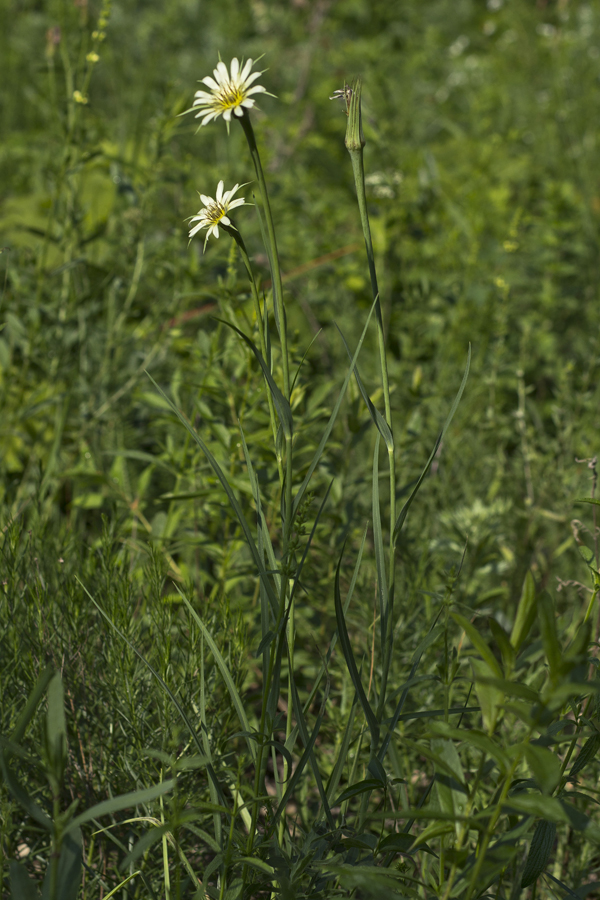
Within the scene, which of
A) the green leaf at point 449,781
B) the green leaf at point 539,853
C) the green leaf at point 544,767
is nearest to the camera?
the green leaf at point 544,767

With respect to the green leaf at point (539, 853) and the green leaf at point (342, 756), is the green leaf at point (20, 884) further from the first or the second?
the green leaf at point (539, 853)

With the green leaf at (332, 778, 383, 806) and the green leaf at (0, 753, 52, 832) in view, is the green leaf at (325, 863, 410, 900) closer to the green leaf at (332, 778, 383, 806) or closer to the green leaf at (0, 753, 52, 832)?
the green leaf at (332, 778, 383, 806)

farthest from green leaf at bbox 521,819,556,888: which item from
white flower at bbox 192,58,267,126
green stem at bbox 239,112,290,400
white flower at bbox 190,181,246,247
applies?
white flower at bbox 192,58,267,126

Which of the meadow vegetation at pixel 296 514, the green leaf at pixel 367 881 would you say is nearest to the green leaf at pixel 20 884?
the meadow vegetation at pixel 296 514

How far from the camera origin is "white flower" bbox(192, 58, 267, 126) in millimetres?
831

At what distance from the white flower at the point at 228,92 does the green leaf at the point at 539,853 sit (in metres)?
0.93

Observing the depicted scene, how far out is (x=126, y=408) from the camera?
6.76 feet

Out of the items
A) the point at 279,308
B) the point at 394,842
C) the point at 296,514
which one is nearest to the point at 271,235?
the point at 279,308

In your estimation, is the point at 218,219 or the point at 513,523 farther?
the point at 513,523

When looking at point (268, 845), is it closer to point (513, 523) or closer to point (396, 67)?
point (513, 523)

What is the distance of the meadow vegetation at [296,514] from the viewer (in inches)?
32.8

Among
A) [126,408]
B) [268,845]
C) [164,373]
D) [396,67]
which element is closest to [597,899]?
[268,845]

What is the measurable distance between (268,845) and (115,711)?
38cm

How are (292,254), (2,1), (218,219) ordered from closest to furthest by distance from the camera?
(218,219)
(292,254)
(2,1)
